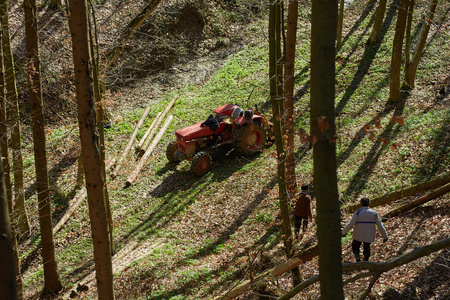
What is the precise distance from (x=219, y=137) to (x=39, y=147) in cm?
588

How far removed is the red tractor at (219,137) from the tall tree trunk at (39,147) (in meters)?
4.78

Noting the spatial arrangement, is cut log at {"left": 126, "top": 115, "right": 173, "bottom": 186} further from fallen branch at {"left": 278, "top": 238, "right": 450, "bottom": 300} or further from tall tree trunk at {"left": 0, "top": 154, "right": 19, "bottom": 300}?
tall tree trunk at {"left": 0, "top": 154, "right": 19, "bottom": 300}

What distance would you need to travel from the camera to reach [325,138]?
9.08 ft

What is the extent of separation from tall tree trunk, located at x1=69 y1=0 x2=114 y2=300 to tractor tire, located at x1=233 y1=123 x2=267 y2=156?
7.58m

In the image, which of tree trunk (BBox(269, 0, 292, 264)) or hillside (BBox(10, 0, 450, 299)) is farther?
hillside (BBox(10, 0, 450, 299))

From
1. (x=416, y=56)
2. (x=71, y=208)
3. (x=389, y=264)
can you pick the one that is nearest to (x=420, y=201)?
(x=389, y=264)

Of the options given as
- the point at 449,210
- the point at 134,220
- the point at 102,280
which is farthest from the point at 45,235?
the point at 449,210

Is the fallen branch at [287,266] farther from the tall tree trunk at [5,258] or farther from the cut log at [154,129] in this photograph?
the cut log at [154,129]

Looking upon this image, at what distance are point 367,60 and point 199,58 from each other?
28.6ft

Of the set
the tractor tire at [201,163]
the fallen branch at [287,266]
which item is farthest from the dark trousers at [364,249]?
the tractor tire at [201,163]

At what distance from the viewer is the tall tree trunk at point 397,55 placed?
12.3 metres

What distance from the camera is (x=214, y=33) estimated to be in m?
22.5

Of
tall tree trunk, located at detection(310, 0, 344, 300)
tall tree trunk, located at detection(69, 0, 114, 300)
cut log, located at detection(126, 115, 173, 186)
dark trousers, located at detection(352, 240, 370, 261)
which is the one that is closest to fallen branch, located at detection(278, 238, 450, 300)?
tall tree trunk, located at detection(310, 0, 344, 300)

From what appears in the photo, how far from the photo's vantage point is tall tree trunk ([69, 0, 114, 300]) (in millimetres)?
5203
